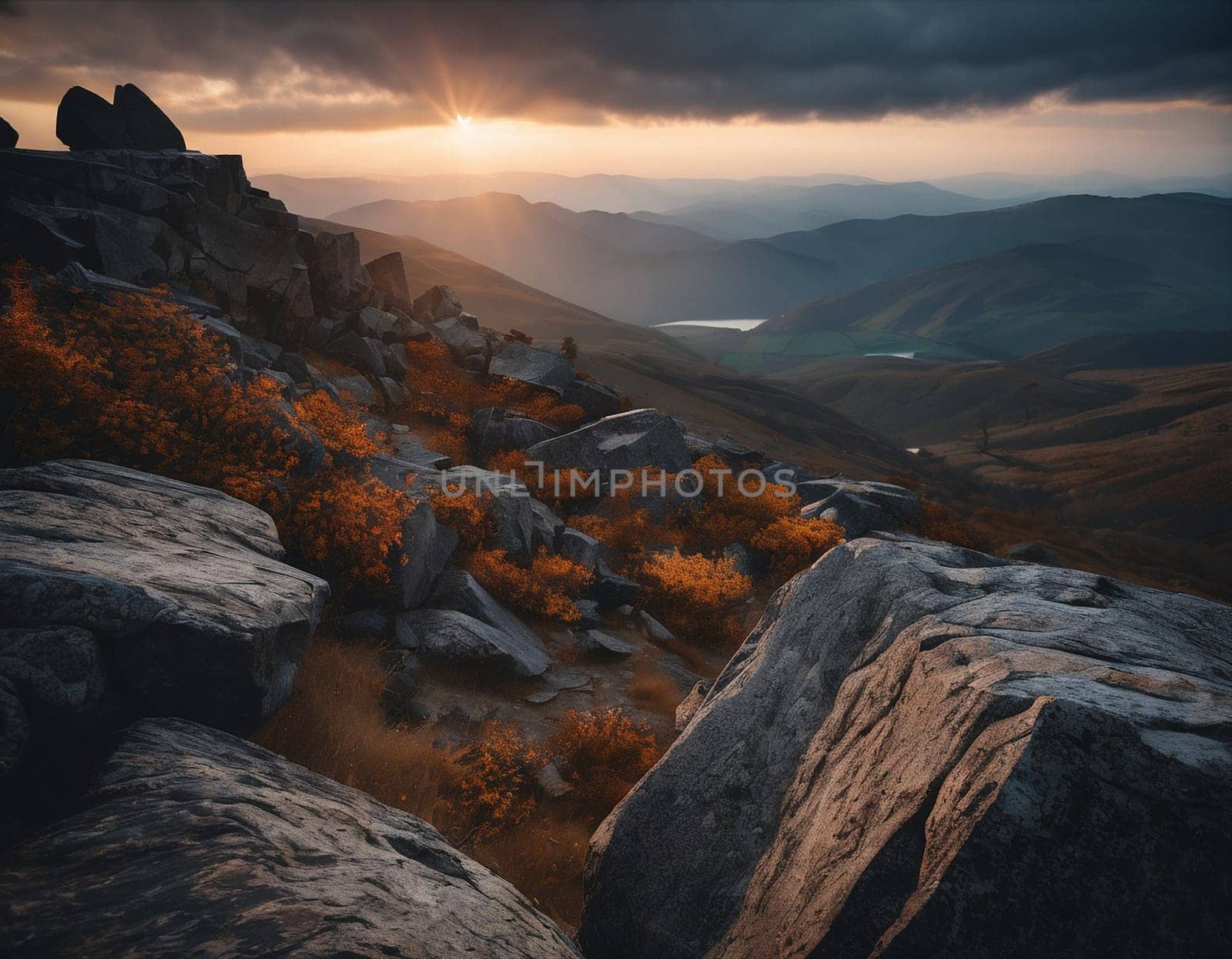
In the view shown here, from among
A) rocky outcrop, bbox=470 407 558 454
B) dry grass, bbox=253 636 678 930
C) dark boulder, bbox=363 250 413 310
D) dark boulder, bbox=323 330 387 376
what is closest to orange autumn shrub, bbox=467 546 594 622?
dry grass, bbox=253 636 678 930

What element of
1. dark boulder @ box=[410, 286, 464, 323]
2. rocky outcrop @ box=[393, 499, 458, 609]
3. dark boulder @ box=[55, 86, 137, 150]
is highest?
dark boulder @ box=[55, 86, 137, 150]

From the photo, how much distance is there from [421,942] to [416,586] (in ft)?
34.7

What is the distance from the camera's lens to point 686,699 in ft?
46.9

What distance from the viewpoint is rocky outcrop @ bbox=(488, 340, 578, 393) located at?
3444 centimetres

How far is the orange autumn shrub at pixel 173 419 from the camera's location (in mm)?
11516

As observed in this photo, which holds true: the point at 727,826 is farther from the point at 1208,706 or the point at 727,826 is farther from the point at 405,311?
the point at 405,311

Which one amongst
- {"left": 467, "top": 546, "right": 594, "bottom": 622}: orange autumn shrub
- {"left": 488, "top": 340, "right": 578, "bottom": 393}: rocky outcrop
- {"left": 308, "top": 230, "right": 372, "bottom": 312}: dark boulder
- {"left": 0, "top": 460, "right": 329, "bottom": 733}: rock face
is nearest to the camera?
{"left": 0, "top": 460, "right": 329, "bottom": 733}: rock face

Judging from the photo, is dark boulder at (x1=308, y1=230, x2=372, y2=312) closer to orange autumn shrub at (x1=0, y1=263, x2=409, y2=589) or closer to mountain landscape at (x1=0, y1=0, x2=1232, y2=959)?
mountain landscape at (x1=0, y1=0, x2=1232, y2=959)

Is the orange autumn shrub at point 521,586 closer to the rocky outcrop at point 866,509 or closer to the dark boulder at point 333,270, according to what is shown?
the rocky outcrop at point 866,509

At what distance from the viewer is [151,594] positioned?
20.9 ft

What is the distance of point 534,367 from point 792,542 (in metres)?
17.9

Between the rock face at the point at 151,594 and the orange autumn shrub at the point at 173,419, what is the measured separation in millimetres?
2694

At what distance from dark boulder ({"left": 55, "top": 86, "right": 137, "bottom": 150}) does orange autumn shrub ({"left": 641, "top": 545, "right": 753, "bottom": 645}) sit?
32.7 m

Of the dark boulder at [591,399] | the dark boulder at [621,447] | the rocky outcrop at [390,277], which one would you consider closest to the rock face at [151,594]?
the dark boulder at [621,447]
